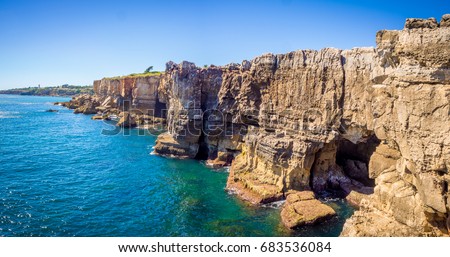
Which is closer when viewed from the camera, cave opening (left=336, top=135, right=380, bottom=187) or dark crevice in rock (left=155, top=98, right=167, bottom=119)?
cave opening (left=336, top=135, right=380, bottom=187)

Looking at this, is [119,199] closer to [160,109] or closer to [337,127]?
[337,127]

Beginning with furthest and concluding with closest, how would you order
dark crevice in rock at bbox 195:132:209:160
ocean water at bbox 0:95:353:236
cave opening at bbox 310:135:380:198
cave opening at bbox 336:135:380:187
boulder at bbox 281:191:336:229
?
dark crevice in rock at bbox 195:132:209:160, cave opening at bbox 336:135:380:187, cave opening at bbox 310:135:380:198, boulder at bbox 281:191:336:229, ocean water at bbox 0:95:353:236

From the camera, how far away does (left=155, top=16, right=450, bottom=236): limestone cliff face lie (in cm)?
1430

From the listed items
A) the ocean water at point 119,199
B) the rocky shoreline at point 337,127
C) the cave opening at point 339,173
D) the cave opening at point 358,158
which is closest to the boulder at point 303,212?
the rocky shoreline at point 337,127

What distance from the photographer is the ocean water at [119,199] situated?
26.4 m

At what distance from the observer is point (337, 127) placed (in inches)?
1315

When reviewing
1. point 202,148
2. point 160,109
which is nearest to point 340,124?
point 202,148

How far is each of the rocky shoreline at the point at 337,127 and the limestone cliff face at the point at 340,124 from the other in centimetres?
6

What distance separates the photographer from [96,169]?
4397cm

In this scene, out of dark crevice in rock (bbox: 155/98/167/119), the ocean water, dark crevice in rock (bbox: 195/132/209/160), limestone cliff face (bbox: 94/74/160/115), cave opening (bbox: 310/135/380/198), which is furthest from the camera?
Answer: dark crevice in rock (bbox: 155/98/167/119)

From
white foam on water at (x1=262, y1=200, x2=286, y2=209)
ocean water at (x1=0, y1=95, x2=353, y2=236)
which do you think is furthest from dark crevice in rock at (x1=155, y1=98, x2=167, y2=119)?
white foam on water at (x1=262, y1=200, x2=286, y2=209)

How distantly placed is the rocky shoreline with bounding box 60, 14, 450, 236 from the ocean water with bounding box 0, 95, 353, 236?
306 cm

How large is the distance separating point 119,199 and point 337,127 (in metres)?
26.5

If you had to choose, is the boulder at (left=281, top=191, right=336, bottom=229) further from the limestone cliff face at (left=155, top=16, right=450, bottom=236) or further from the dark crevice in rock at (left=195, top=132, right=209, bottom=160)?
the dark crevice in rock at (left=195, top=132, right=209, bottom=160)
